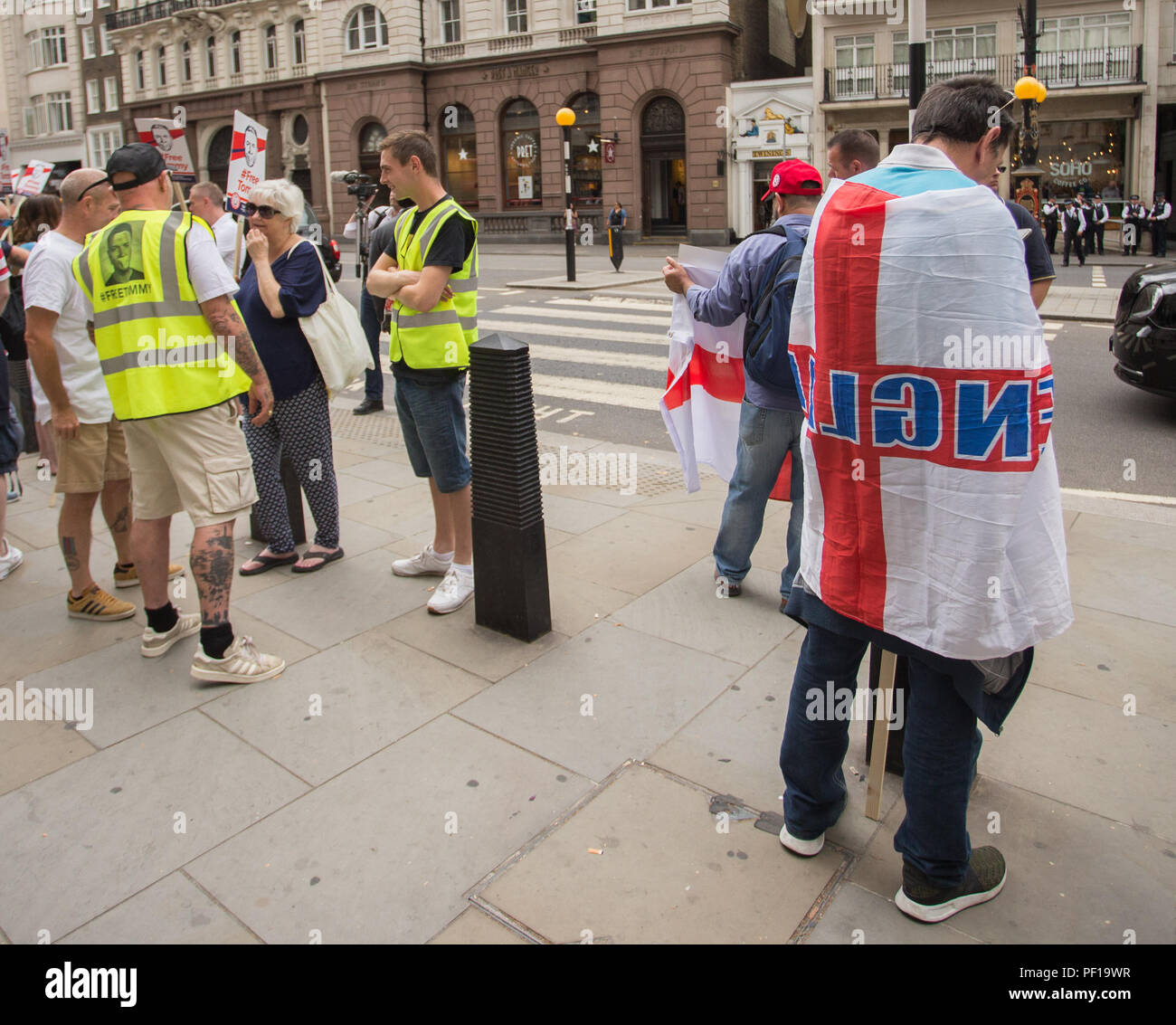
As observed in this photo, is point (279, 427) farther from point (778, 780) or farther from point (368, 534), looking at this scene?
point (778, 780)

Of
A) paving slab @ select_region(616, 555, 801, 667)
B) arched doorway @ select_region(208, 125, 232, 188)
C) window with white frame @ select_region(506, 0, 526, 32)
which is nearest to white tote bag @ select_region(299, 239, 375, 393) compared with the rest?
paving slab @ select_region(616, 555, 801, 667)

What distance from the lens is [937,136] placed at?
239 cm

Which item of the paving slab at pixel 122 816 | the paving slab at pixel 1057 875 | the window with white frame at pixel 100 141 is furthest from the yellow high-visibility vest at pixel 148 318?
the window with white frame at pixel 100 141

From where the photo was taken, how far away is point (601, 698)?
3732 mm

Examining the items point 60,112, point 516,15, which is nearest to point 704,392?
point 516,15

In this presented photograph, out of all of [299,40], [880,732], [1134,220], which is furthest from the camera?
[299,40]

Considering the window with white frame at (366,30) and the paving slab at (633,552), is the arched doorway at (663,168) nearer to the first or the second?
the window with white frame at (366,30)

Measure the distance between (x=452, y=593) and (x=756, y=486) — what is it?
1.48 metres

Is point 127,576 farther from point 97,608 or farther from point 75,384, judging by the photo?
point 75,384

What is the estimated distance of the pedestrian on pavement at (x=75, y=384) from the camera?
437cm

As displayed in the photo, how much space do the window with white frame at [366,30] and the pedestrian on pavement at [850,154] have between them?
3781 centimetres

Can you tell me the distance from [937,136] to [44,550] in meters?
5.26

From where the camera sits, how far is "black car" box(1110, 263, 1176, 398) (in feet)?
26.0

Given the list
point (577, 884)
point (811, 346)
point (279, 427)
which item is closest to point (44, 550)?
point (279, 427)
